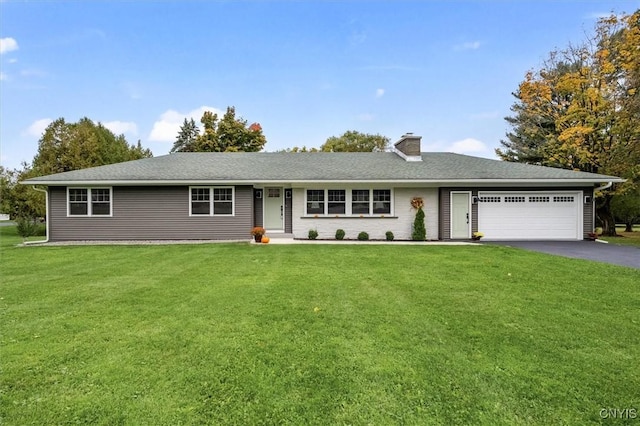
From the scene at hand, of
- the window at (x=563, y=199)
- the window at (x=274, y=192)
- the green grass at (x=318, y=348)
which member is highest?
the window at (x=274, y=192)

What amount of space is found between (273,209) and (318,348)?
37.7ft

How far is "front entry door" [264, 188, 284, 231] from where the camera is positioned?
14.5 meters

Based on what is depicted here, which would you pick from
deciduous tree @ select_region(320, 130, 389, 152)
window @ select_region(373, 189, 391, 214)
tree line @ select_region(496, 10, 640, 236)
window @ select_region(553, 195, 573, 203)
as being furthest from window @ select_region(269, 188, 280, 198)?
deciduous tree @ select_region(320, 130, 389, 152)

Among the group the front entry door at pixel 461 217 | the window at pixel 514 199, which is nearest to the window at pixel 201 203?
the front entry door at pixel 461 217

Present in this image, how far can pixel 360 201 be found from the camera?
14078 millimetres

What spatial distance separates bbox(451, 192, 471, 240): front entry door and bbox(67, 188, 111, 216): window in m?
14.1

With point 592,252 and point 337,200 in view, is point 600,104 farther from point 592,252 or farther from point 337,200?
point 337,200

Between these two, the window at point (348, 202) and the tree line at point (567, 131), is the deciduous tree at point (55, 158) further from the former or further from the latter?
the window at point (348, 202)

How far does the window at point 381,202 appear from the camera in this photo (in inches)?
553

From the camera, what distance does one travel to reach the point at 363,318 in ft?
14.1

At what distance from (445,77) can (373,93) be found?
18.5 feet

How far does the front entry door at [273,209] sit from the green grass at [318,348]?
25.5ft

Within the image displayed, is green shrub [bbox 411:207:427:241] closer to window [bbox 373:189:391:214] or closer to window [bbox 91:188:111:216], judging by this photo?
window [bbox 373:189:391:214]

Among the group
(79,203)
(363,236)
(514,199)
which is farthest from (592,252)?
(79,203)
